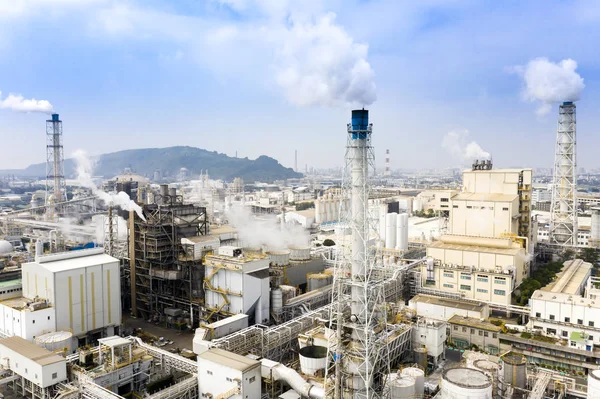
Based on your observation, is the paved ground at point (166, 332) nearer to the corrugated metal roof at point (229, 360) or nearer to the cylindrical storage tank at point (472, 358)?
the corrugated metal roof at point (229, 360)

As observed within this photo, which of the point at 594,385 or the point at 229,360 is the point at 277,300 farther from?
the point at 594,385

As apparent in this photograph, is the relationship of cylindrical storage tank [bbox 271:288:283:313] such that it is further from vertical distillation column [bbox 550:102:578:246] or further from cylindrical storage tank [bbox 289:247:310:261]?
vertical distillation column [bbox 550:102:578:246]

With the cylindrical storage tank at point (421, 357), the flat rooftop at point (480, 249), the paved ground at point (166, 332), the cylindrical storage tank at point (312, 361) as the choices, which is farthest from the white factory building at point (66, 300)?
the flat rooftop at point (480, 249)

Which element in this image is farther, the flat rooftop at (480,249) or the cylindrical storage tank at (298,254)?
the cylindrical storage tank at (298,254)

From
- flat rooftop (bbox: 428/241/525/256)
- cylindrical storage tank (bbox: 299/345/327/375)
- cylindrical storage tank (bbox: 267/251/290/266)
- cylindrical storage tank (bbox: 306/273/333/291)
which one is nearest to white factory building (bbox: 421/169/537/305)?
flat rooftop (bbox: 428/241/525/256)

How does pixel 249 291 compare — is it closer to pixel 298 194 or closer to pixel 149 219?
pixel 149 219

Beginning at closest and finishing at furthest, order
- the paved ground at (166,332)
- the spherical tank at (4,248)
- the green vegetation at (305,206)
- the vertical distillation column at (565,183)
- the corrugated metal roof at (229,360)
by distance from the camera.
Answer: the corrugated metal roof at (229,360), the paved ground at (166,332), the spherical tank at (4,248), the vertical distillation column at (565,183), the green vegetation at (305,206)
